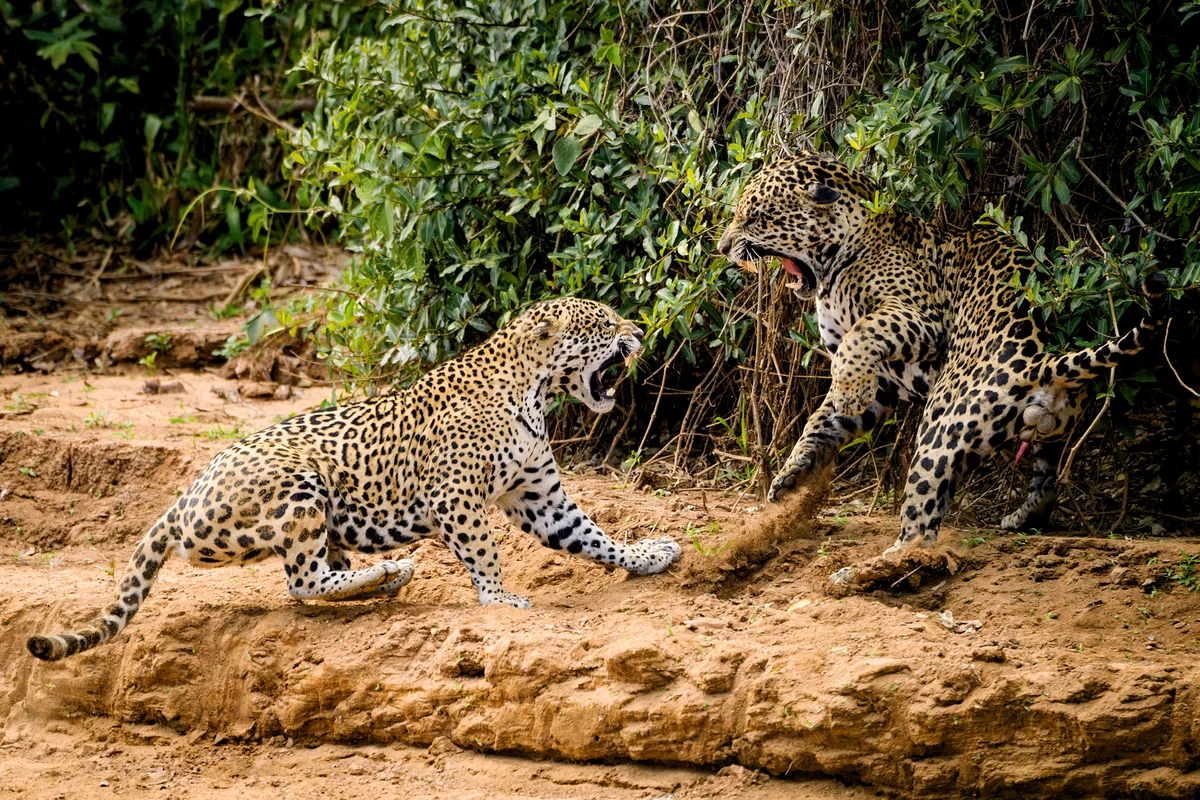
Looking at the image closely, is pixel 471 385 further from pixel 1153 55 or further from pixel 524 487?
pixel 1153 55

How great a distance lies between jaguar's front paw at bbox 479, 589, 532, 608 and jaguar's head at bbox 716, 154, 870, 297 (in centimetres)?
219

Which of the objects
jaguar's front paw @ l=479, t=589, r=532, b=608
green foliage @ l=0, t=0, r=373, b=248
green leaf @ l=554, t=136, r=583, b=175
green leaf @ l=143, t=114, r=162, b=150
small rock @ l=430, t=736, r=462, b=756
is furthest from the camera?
green foliage @ l=0, t=0, r=373, b=248

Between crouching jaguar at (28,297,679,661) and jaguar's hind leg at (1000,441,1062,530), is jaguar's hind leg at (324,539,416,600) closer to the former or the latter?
crouching jaguar at (28,297,679,661)

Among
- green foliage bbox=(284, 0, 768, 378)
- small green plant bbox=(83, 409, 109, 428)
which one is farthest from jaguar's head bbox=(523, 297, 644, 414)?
small green plant bbox=(83, 409, 109, 428)

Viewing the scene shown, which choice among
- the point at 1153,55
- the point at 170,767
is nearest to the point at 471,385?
the point at 170,767

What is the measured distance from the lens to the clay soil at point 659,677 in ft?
17.5

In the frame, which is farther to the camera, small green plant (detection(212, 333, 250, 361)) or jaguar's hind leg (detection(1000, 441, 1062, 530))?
small green plant (detection(212, 333, 250, 361))

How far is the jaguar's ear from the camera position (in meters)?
7.42

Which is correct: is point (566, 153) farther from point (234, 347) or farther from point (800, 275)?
point (234, 347)

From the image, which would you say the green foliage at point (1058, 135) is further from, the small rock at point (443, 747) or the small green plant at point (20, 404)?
the small green plant at point (20, 404)

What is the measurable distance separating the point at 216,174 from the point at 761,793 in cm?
1106

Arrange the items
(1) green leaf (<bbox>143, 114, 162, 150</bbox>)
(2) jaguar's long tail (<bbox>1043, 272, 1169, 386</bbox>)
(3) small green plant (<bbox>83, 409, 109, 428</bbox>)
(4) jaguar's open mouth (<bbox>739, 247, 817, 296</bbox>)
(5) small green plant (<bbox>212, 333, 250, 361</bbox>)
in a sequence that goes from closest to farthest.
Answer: (2) jaguar's long tail (<bbox>1043, 272, 1169, 386</bbox>) < (4) jaguar's open mouth (<bbox>739, 247, 817, 296</bbox>) < (3) small green plant (<bbox>83, 409, 109, 428</bbox>) < (5) small green plant (<bbox>212, 333, 250, 361</bbox>) < (1) green leaf (<bbox>143, 114, 162, 150</bbox>)

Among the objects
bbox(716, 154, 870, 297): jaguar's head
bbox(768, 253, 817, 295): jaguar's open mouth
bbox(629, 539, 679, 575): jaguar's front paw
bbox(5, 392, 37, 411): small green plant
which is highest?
bbox(716, 154, 870, 297): jaguar's head

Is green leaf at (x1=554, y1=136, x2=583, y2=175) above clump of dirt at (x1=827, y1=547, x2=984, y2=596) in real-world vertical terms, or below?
above
